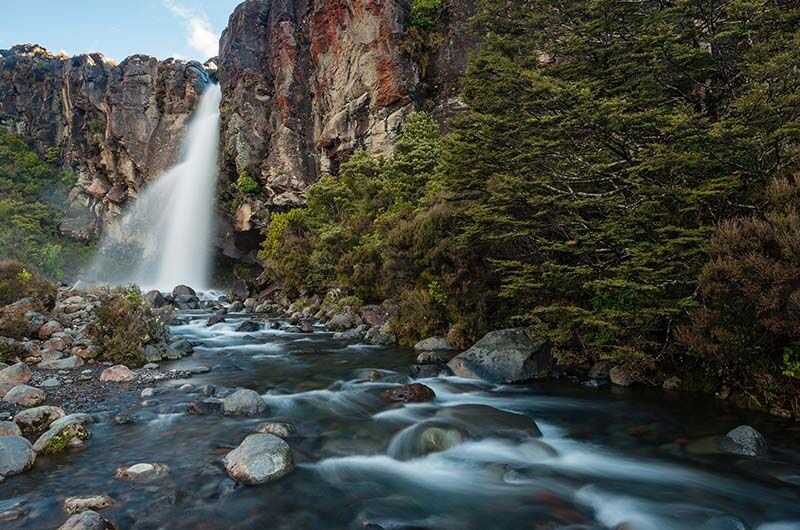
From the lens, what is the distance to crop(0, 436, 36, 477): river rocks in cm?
563

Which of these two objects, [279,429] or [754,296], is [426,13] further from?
[279,429]

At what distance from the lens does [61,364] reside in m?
11.5

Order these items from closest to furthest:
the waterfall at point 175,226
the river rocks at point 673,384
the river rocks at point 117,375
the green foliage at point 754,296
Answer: the green foliage at point 754,296 → the river rocks at point 673,384 → the river rocks at point 117,375 → the waterfall at point 175,226

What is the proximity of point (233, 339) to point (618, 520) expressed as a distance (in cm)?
1498

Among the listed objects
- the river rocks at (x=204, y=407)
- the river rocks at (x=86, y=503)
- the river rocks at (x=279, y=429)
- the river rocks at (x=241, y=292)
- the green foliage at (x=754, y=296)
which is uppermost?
the green foliage at (x=754, y=296)

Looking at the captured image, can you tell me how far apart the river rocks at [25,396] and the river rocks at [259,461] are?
5.23 m

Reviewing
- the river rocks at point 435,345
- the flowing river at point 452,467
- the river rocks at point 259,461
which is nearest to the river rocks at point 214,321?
the river rocks at point 435,345

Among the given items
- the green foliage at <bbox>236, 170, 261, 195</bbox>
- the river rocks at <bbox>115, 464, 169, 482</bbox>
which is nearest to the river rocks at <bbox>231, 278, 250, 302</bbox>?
the green foliage at <bbox>236, 170, 261, 195</bbox>

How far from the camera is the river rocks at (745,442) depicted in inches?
241

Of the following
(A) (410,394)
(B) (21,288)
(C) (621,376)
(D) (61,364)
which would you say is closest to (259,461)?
(A) (410,394)

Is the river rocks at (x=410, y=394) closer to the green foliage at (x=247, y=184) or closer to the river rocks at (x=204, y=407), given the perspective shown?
the river rocks at (x=204, y=407)

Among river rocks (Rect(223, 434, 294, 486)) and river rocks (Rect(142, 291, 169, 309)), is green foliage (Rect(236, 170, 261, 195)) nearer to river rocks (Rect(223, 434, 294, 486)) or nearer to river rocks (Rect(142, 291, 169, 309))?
river rocks (Rect(142, 291, 169, 309))

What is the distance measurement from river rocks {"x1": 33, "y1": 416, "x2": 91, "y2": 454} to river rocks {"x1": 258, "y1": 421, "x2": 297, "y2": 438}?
104 inches

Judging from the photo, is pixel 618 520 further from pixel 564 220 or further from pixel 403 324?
pixel 403 324
